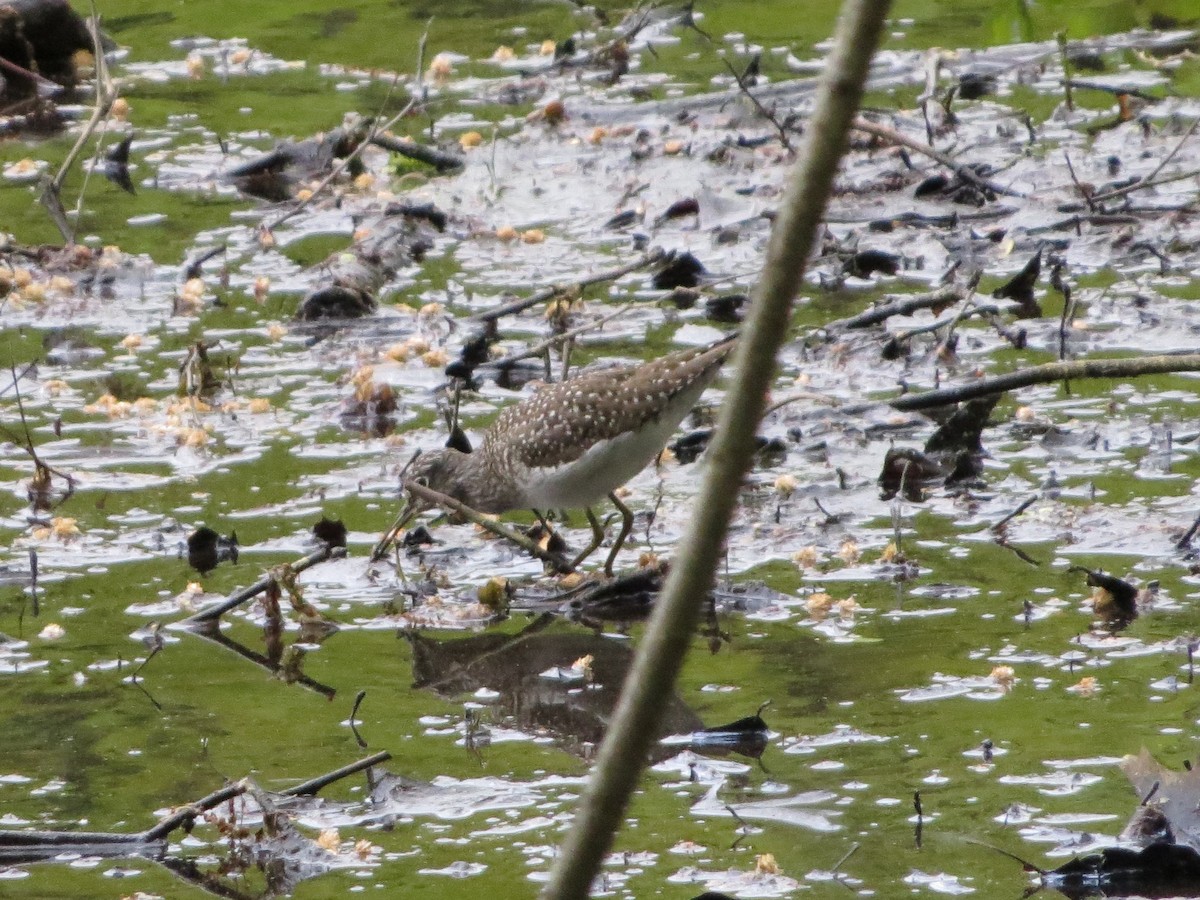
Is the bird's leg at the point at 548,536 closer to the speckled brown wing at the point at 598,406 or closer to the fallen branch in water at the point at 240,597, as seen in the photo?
the speckled brown wing at the point at 598,406

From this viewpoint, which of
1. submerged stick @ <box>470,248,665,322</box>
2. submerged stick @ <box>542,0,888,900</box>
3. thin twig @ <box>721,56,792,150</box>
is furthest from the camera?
thin twig @ <box>721,56,792,150</box>

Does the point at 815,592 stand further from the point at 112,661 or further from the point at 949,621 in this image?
the point at 112,661

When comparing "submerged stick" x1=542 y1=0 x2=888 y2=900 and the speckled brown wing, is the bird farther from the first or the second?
"submerged stick" x1=542 y1=0 x2=888 y2=900

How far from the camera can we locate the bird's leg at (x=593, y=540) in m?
6.29

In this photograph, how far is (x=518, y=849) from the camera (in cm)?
435

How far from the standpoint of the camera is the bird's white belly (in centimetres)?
623

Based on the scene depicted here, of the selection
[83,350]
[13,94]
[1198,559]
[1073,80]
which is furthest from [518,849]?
[13,94]

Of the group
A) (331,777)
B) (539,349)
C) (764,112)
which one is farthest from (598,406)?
(764,112)

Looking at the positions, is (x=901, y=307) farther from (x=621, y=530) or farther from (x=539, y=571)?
(x=539, y=571)

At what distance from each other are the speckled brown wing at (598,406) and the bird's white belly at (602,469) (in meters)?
0.03

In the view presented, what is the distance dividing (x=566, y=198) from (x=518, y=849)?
6.85m

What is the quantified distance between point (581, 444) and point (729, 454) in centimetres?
529

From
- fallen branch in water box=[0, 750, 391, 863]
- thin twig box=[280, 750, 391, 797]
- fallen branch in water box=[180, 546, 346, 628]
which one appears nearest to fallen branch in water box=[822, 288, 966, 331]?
fallen branch in water box=[180, 546, 346, 628]

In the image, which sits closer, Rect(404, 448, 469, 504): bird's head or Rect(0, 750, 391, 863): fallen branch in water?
Rect(0, 750, 391, 863): fallen branch in water
